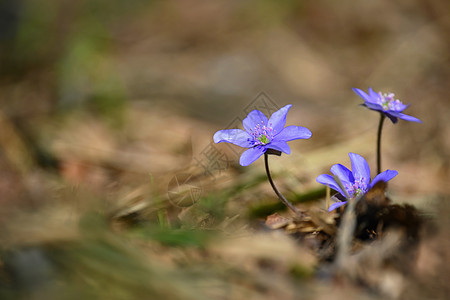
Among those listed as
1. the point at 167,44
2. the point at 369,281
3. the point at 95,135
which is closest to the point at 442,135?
the point at 369,281

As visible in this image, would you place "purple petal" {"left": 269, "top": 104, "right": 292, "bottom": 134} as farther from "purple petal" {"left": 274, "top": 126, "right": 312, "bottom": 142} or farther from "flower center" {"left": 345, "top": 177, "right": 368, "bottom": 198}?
"flower center" {"left": 345, "top": 177, "right": 368, "bottom": 198}

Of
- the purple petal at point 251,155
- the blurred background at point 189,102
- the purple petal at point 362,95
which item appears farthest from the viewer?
the blurred background at point 189,102

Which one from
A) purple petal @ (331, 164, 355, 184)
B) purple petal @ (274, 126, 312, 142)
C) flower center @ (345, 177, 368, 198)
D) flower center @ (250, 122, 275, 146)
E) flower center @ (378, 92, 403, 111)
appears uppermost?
flower center @ (378, 92, 403, 111)

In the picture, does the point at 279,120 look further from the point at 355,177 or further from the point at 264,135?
the point at 355,177

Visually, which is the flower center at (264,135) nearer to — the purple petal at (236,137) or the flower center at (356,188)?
the purple petal at (236,137)

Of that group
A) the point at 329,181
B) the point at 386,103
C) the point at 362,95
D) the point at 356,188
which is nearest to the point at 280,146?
the point at 329,181

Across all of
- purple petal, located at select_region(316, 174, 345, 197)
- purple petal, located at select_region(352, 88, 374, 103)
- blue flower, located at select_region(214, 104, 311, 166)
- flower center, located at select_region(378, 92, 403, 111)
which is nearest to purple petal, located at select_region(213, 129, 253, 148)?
blue flower, located at select_region(214, 104, 311, 166)

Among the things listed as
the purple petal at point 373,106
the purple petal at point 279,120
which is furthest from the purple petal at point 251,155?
the purple petal at point 373,106
